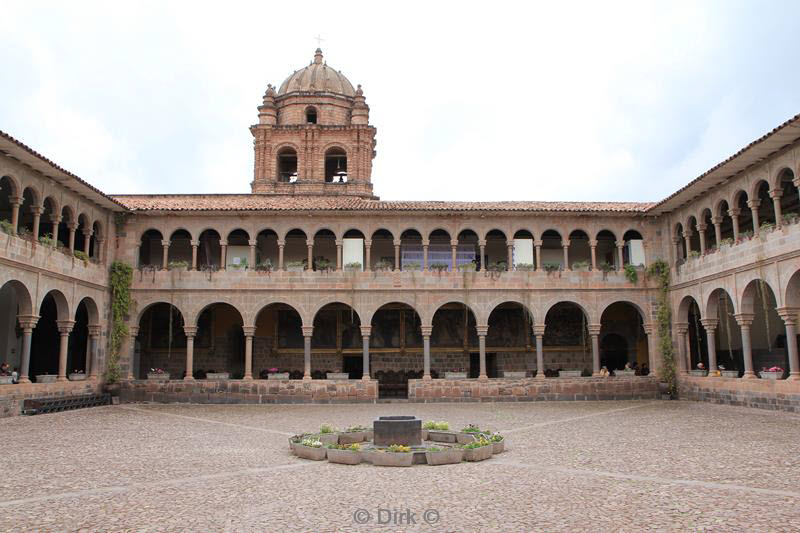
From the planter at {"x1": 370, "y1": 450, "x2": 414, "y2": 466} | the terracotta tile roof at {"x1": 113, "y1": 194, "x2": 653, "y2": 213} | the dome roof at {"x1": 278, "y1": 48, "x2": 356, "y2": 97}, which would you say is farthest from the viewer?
the dome roof at {"x1": 278, "y1": 48, "x2": 356, "y2": 97}

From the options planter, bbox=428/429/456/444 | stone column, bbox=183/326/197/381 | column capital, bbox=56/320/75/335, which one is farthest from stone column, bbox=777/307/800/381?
column capital, bbox=56/320/75/335

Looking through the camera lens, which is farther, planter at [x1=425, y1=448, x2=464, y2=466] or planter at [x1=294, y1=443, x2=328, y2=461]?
planter at [x1=294, y1=443, x2=328, y2=461]

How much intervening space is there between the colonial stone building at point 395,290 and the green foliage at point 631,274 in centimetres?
11

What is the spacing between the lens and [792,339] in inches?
737

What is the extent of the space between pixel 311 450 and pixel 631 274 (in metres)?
18.7

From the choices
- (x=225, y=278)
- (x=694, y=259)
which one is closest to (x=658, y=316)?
(x=694, y=259)

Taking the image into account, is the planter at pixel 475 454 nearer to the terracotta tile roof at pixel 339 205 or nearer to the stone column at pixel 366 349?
the stone column at pixel 366 349

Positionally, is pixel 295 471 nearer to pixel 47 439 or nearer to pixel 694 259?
pixel 47 439

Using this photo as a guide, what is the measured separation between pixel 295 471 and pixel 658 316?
19.9 meters

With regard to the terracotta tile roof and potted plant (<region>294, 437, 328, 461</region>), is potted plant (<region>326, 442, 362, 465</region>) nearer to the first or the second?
potted plant (<region>294, 437, 328, 461</region>)

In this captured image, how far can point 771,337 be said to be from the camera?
80.3 feet

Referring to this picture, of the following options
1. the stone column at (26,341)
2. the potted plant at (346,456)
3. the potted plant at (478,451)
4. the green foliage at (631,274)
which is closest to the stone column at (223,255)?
the stone column at (26,341)

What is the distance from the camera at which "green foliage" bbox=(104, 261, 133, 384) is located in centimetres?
2519

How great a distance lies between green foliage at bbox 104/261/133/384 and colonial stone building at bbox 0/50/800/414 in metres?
0.34
